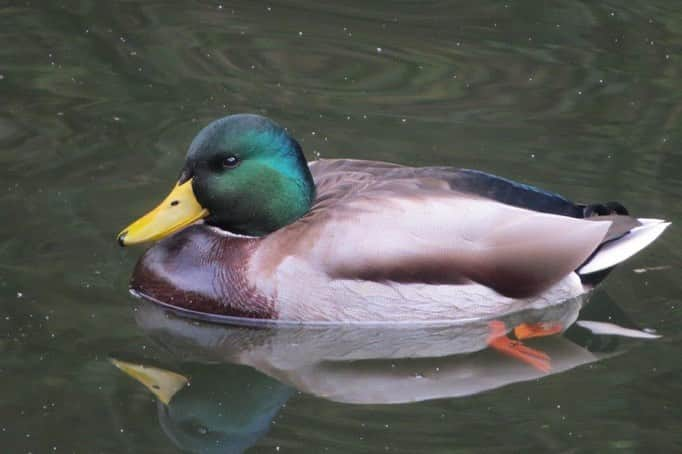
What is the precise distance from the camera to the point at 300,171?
835 centimetres

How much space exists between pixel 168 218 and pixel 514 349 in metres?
2.02

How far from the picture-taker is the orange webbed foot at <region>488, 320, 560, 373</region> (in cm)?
802

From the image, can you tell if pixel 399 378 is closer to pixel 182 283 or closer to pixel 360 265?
pixel 360 265

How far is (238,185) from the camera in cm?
829

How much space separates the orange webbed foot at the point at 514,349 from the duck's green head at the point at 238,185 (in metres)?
1.27

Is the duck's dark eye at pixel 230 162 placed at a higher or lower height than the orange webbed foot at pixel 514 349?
higher

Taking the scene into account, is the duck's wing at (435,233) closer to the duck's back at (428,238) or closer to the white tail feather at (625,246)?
the duck's back at (428,238)

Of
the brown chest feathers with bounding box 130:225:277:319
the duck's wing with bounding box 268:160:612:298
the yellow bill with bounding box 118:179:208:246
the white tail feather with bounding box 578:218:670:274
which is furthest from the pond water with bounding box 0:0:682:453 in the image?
the yellow bill with bounding box 118:179:208:246

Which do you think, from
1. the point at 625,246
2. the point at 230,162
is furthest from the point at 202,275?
the point at 625,246

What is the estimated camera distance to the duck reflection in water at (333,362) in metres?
7.37

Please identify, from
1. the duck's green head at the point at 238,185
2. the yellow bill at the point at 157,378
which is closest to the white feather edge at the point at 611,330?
the duck's green head at the point at 238,185

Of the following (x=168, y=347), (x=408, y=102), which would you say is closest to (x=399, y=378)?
(x=168, y=347)

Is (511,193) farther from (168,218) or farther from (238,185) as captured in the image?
(168,218)

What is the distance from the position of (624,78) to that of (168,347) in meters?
5.17
